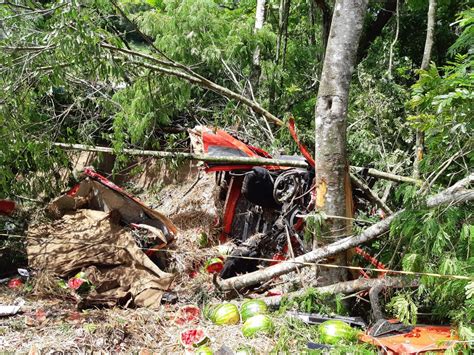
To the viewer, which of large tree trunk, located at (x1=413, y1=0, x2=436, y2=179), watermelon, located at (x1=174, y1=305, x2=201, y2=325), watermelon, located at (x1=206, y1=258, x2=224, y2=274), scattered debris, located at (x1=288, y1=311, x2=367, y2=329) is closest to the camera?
scattered debris, located at (x1=288, y1=311, x2=367, y2=329)

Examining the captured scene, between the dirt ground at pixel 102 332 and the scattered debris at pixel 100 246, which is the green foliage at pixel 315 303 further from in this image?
the scattered debris at pixel 100 246

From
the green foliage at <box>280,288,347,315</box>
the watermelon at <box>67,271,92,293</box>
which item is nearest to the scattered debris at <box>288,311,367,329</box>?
the green foliage at <box>280,288,347,315</box>

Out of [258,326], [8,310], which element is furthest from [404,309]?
[8,310]

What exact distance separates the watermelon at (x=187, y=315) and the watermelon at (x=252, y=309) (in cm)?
42

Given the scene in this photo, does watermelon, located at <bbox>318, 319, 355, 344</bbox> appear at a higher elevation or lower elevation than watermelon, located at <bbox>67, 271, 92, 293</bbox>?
higher

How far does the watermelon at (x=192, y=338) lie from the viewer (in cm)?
355

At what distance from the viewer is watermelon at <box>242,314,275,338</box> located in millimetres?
3578

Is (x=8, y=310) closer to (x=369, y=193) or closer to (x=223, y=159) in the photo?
(x=223, y=159)

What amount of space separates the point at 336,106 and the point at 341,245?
3.88ft

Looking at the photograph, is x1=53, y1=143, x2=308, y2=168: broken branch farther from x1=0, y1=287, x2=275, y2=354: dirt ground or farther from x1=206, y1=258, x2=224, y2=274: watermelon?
x1=0, y1=287, x2=275, y2=354: dirt ground

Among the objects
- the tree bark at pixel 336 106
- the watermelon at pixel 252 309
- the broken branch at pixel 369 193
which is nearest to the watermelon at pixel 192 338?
the watermelon at pixel 252 309

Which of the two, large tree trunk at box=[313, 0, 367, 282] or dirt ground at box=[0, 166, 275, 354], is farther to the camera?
large tree trunk at box=[313, 0, 367, 282]

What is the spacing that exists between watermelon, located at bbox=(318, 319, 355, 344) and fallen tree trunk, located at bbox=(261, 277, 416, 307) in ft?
1.52

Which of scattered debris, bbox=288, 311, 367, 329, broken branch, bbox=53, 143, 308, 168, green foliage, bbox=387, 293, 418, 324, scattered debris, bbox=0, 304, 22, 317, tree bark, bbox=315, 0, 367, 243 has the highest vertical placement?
tree bark, bbox=315, 0, 367, 243
